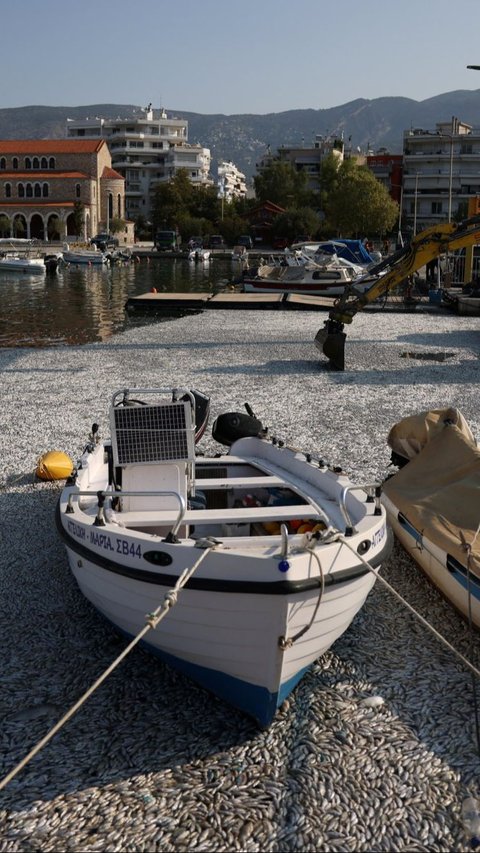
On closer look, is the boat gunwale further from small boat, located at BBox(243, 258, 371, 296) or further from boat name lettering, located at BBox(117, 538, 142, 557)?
small boat, located at BBox(243, 258, 371, 296)

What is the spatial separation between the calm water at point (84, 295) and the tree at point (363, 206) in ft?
58.2

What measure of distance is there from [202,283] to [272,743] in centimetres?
5501

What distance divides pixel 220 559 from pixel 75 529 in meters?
1.69

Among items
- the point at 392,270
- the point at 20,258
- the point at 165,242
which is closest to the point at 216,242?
the point at 165,242

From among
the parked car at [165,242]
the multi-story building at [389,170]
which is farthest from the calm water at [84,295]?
the multi-story building at [389,170]

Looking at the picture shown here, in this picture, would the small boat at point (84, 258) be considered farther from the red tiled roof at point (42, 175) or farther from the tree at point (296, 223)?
the red tiled roof at point (42, 175)

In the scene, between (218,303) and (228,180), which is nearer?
(218,303)

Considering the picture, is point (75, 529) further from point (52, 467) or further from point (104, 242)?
point (104, 242)

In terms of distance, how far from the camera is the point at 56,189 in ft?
378

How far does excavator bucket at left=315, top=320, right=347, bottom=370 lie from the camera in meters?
19.9

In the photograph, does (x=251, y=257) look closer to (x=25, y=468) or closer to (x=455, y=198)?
(x=455, y=198)

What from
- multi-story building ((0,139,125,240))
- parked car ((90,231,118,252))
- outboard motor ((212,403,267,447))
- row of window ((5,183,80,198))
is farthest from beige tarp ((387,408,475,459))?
row of window ((5,183,80,198))

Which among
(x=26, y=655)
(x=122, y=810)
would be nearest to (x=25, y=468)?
(x=26, y=655)

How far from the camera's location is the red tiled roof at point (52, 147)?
388ft
